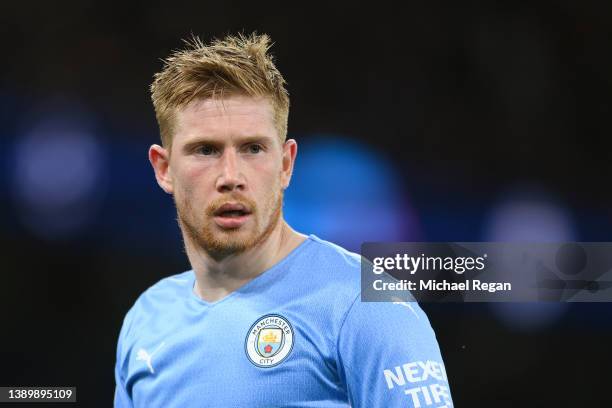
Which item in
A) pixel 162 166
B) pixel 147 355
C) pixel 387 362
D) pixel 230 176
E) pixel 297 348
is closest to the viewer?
pixel 387 362

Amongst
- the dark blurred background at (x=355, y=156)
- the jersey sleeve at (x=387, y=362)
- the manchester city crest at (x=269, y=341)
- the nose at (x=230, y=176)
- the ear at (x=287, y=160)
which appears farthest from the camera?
the dark blurred background at (x=355, y=156)

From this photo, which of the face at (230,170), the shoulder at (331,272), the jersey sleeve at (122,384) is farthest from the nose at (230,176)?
→ the jersey sleeve at (122,384)

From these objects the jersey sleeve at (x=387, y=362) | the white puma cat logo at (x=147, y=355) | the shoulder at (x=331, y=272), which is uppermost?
the shoulder at (x=331, y=272)

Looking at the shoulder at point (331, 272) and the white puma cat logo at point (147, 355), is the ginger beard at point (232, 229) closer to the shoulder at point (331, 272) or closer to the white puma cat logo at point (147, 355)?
the shoulder at point (331, 272)

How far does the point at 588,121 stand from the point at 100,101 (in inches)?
102

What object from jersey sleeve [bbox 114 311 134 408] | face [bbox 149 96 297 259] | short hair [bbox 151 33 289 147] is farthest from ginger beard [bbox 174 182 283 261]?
jersey sleeve [bbox 114 311 134 408]

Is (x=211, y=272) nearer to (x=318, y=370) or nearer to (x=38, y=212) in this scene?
(x=318, y=370)

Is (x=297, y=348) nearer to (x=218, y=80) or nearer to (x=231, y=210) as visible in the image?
(x=231, y=210)

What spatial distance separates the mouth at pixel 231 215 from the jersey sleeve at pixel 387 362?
0.48 metres

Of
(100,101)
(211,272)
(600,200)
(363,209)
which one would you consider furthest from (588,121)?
(100,101)

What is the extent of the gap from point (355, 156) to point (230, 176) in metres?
1.62

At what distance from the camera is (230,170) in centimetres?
252

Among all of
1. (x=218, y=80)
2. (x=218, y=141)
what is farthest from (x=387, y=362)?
(x=218, y=80)

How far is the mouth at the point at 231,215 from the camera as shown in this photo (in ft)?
8.35
